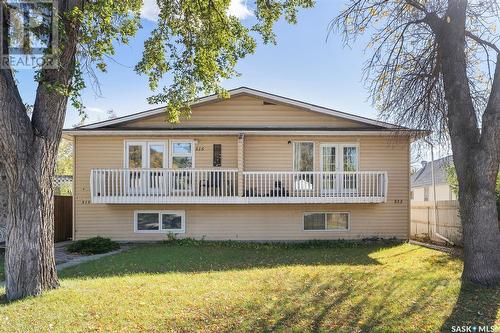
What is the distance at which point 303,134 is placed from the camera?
14852 mm

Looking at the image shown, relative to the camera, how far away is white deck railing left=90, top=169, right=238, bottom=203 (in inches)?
558

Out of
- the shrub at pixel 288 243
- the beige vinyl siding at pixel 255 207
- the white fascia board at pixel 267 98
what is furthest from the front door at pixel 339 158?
the shrub at pixel 288 243

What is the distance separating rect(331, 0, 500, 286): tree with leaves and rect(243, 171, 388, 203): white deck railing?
16.8 ft

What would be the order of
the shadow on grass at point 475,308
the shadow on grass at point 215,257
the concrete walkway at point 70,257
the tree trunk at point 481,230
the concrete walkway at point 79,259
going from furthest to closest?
1. the concrete walkway at point 70,257
2. the concrete walkway at point 79,259
3. the shadow on grass at point 215,257
4. the tree trunk at point 481,230
5. the shadow on grass at point 475,308

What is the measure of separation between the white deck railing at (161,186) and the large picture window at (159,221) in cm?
135

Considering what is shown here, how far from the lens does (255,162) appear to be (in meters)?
15.3

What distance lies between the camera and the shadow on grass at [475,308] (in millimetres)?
5316

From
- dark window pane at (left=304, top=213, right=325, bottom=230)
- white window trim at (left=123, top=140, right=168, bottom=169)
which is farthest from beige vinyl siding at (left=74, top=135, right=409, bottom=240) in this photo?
dark window pane at (left=304, top=213, right=325, bottom=230)

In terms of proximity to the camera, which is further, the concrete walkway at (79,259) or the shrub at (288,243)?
the shrub at (288,243)

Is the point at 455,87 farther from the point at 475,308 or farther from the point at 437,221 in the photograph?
the point at 437,221

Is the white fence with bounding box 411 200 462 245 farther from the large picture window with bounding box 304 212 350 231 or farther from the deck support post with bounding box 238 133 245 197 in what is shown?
the deck support post with bounding box 238 133 245 197

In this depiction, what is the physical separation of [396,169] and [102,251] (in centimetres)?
1169

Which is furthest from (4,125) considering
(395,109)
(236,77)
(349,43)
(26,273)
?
(395,109)

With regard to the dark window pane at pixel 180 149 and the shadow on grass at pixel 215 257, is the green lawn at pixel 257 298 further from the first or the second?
the dark window pane at pixel 180 149
